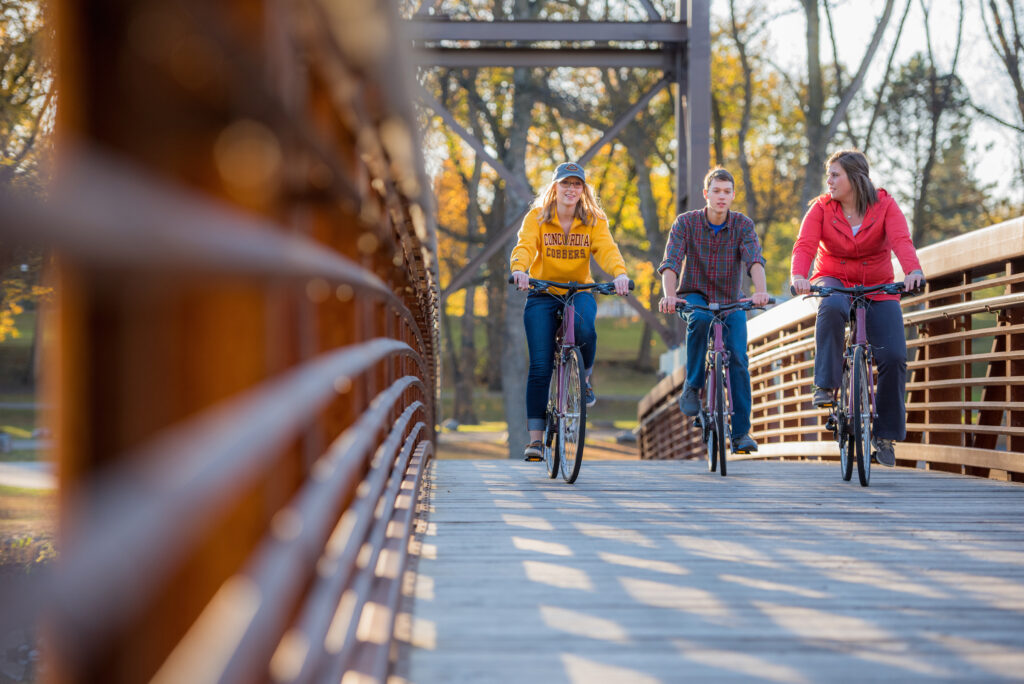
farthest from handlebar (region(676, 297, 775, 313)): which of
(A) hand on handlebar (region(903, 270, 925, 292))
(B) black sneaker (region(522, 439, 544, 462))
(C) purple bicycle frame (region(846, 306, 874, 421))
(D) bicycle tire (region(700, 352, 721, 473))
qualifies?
(B) black sneaker (region(522, 439, 544, 462))

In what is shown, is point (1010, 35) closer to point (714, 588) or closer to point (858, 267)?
point (858, 267)

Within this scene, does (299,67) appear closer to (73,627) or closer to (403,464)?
(73,627)

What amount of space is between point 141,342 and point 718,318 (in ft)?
21.1

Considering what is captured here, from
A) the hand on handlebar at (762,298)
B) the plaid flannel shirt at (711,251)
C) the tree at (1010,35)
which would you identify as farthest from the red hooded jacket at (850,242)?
the tree at (1010,35)

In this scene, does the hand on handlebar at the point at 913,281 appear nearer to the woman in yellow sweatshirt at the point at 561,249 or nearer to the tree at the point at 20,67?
the woman in yellow sweatshirt at the point at 561,249

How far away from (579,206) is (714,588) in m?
3.73

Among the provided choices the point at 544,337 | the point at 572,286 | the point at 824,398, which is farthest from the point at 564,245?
the point at 824,398

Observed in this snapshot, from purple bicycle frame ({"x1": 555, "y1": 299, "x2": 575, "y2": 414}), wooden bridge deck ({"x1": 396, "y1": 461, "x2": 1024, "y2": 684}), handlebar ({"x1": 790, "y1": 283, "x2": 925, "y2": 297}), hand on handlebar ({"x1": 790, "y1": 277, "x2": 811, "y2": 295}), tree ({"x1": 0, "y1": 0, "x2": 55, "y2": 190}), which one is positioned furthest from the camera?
tree ({"x1": 0, "y1": 0, "x2": 55, "y2": 190})

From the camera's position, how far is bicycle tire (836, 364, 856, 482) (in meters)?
6.23

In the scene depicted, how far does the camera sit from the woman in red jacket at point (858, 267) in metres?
6.07

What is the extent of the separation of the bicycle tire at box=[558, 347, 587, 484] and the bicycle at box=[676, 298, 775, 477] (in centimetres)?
108

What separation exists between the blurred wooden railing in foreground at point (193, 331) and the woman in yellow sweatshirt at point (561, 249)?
4.78m

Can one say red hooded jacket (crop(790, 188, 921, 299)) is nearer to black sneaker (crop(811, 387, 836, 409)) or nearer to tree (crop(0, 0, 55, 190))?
black sneaker (crop(811, 387, 836, 409))

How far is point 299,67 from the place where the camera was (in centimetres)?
125
